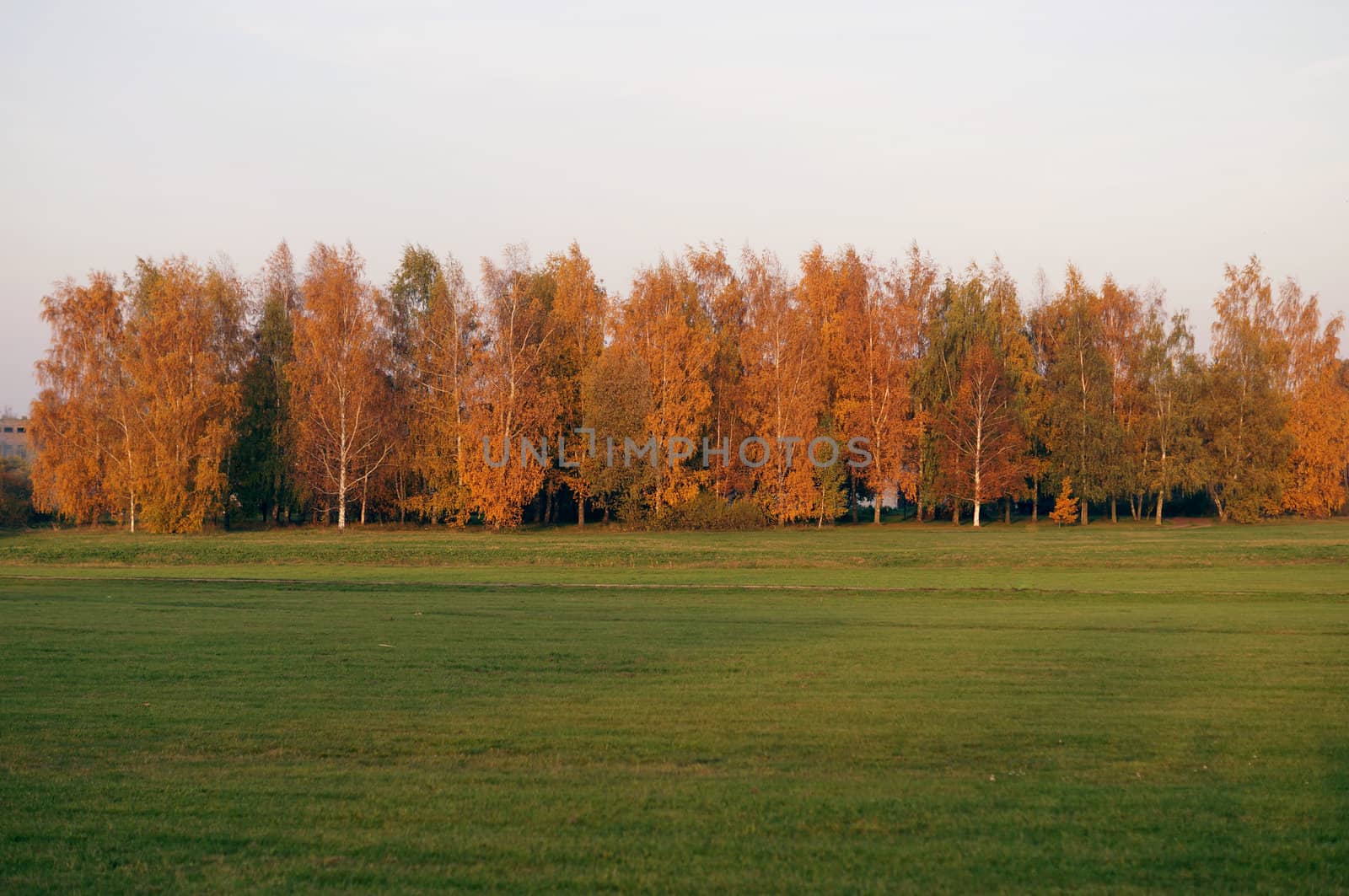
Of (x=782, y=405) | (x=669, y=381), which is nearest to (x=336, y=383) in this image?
(x=669, y=381)

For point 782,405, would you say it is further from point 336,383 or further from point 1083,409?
point 336,383

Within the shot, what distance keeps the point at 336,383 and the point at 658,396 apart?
17689 millimetres

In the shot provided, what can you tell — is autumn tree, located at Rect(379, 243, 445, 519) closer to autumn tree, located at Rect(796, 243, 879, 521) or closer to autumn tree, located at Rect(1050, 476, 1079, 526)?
autumn tree, located at Rect(796, 243, 879, 521)

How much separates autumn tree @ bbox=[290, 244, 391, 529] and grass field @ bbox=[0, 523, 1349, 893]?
115ft

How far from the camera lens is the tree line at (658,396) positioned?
189ft

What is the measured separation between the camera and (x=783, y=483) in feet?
198

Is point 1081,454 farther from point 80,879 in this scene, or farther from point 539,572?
point 80,879

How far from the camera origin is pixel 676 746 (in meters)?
9.83

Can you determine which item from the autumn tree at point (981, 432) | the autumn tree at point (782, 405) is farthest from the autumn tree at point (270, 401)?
the autumn tree at point (981, 432)

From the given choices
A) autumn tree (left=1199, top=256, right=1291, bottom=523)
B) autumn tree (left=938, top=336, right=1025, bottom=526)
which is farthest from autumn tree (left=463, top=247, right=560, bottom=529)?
autumn tree (left=1199, top=256, right=1291, bottom=523)

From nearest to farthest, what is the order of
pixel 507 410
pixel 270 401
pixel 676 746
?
pixel 676 746 → pixel 507 410 → pixel 270 401

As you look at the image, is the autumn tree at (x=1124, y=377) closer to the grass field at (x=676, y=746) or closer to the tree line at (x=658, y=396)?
the tree line at (x=658, y=396)

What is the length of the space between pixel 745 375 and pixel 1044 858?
182ft

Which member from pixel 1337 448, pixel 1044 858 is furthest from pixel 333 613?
pixel 1337 448
